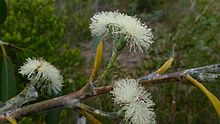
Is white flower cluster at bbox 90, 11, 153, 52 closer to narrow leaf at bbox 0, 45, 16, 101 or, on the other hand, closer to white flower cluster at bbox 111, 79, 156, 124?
white flower cluster at bbox 111, 79, 156, 124

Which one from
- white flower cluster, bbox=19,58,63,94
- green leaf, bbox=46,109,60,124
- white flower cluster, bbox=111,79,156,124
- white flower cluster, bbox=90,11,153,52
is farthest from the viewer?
green leaf, bbox=46,109,60,124

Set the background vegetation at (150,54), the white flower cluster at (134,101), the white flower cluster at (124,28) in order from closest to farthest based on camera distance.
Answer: the white flower cluster at (134,101)
the white flower cluster at (124,28)
the background vegetation at (150,54)

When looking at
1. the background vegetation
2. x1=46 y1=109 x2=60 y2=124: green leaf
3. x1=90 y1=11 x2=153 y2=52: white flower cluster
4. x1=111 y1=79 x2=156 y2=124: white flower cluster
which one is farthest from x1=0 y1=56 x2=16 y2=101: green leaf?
the background vegetation

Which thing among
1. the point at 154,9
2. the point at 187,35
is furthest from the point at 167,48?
the point at 154,9

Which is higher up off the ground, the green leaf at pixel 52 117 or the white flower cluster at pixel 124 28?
the white flower cluster at pixel 124 28

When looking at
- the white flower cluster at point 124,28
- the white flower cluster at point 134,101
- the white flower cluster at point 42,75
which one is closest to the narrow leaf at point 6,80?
the white flower cluster at point 42,75

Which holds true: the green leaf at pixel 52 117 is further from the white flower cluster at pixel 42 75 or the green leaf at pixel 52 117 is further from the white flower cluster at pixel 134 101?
the white flower cluster at pixel 134 101

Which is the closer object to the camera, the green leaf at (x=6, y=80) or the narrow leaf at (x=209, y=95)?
the narrow leaf at (x=209, y=95)
